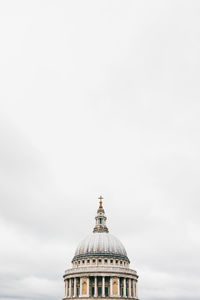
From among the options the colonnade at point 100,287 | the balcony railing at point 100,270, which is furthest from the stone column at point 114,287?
the balcony railing at point 100,270

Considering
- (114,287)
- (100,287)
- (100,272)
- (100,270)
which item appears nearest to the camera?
(100,287)

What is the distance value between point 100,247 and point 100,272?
8993 millimetres

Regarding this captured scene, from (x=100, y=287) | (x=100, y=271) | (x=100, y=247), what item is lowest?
(x=100, y=287)

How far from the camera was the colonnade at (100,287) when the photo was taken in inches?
3701

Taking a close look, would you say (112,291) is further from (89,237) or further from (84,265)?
(89,237)

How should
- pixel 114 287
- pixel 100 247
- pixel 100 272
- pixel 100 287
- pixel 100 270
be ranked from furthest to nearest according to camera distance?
1. pixel 100 247
2. pixel 100 270
3. pixel 100 272
4. pixel 114 287
5. pixel 100 287

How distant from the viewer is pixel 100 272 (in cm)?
9612

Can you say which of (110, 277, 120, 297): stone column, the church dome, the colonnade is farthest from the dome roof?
(110, 277, 120, 297): stone column

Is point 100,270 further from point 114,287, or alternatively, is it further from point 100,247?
point 100,247

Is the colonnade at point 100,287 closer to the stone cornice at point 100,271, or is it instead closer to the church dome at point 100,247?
the stone cornice at point 100,271

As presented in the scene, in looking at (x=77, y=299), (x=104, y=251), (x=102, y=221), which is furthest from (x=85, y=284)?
(x=102, y=221)

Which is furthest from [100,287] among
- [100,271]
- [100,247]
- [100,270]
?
[100,247]

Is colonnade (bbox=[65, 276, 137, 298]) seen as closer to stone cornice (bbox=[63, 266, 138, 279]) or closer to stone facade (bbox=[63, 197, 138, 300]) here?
stone facade (bbox=[63, 197, 138, 300])

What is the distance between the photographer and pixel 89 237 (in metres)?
110
